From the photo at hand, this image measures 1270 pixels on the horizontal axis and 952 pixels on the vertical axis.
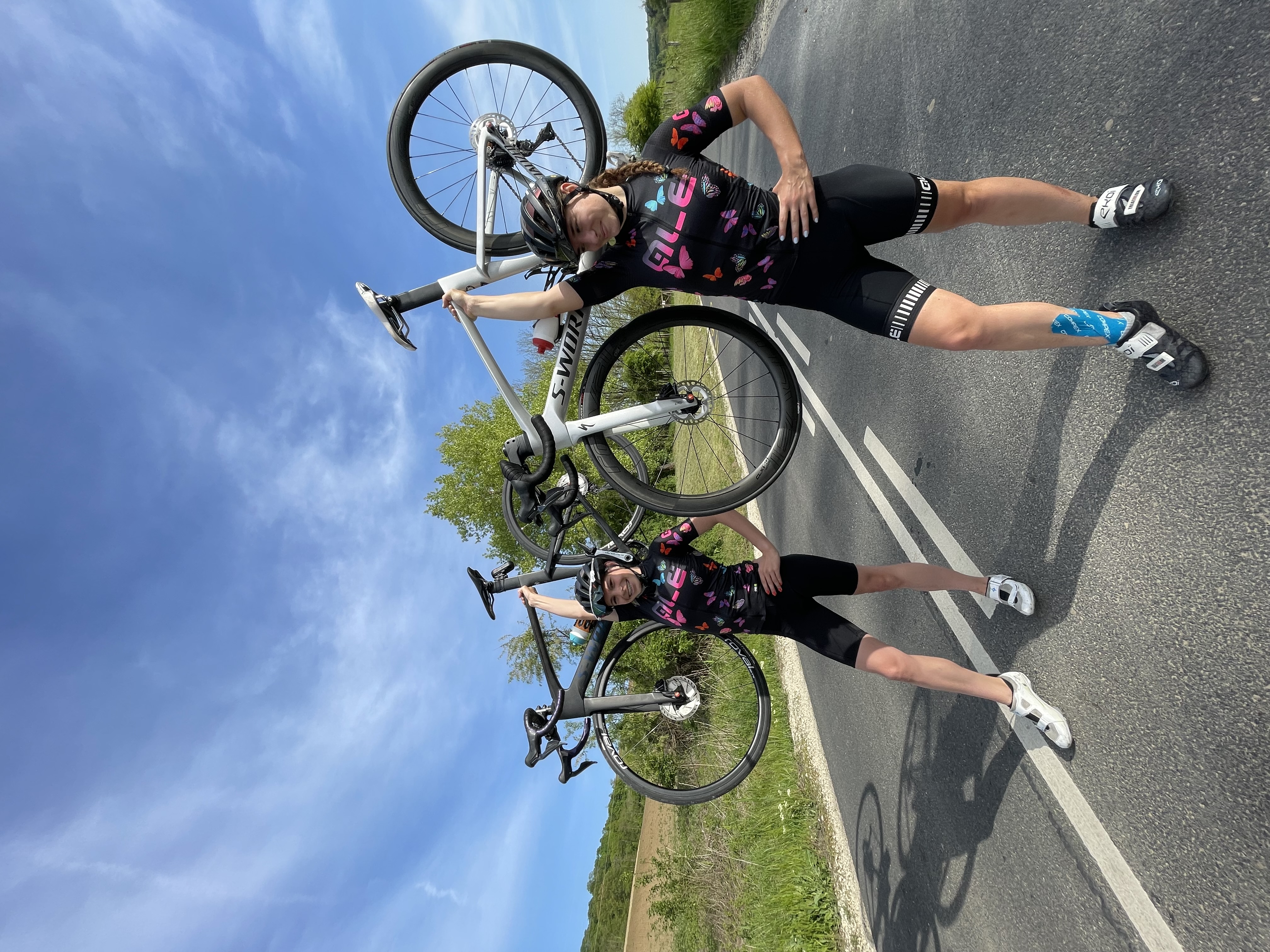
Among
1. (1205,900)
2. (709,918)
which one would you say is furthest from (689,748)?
(1205,900)

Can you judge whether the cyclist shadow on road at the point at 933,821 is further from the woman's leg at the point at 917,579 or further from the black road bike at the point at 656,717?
the black road bike at the point at 656,717

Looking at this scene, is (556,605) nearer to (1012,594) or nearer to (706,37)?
(1012,594)

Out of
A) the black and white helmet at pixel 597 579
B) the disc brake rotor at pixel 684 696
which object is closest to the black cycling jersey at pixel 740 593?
the black and white helmet at pixel 597 579

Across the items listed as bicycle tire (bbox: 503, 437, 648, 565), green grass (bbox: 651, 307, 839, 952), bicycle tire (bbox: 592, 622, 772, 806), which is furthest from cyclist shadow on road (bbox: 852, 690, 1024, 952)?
bicycle tire (bbox: 503, 437, 648, 565)

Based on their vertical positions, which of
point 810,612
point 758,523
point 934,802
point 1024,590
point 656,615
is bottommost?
point 934,802

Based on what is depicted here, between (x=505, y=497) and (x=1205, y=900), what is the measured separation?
434cm

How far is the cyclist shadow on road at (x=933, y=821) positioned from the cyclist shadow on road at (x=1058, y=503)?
562 millimetres

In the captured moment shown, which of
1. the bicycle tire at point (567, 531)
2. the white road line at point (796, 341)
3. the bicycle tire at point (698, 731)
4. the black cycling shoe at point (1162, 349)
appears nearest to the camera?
the black cycling shoe at point (1162, 349)

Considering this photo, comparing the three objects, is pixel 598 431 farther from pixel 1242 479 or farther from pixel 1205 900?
pixel 1205 900

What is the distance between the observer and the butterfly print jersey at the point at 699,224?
287 cm

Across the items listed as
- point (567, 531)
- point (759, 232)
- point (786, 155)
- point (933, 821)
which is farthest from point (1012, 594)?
point (567, 531)

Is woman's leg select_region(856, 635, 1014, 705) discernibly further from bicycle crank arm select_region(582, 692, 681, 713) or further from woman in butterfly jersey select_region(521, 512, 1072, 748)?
bicycle crank arm select_region(582, 692, 681, 713)

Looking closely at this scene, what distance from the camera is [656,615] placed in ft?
14.1

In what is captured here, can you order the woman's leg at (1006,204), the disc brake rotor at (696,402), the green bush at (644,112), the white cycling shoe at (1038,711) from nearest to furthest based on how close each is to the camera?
the woman's leg at (1006,204), the white cycling shoe at (1038,711), the disc brake rotor at (696,402), the green bush at (644,112)
